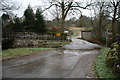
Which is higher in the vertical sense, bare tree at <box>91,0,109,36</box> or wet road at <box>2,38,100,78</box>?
bare tree at <box>91,0,109,36</box>

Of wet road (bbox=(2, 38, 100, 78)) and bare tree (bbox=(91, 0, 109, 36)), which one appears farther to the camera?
bare tree (bbox=(91, 0, 109, 36))

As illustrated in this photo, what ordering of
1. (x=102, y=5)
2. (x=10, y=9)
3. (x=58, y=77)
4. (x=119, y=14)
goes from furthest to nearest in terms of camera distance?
(x=102, y=5)
(x=119, y=14)
(x=10, y=9)
(x=58, y=77)

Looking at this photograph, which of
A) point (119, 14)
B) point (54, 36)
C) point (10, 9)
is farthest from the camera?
point (54, 36)

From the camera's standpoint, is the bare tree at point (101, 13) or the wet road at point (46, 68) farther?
the bare tree at point (101, 13)

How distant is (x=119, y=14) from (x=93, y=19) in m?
9.65

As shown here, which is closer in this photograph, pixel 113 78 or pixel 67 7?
pixel 113 78

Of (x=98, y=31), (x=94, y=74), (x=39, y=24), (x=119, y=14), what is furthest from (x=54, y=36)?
(x=94, y=74)

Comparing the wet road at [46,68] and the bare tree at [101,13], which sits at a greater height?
the bare tree at [101,13]

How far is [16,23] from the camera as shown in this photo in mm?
27422

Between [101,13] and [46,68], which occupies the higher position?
[101,13]

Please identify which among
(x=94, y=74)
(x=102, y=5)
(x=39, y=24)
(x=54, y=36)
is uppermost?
(x=102, y=5)

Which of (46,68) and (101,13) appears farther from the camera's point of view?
(101,13)

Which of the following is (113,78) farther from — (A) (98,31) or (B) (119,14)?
(A) (98,31)

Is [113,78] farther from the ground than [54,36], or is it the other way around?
[54,36]
